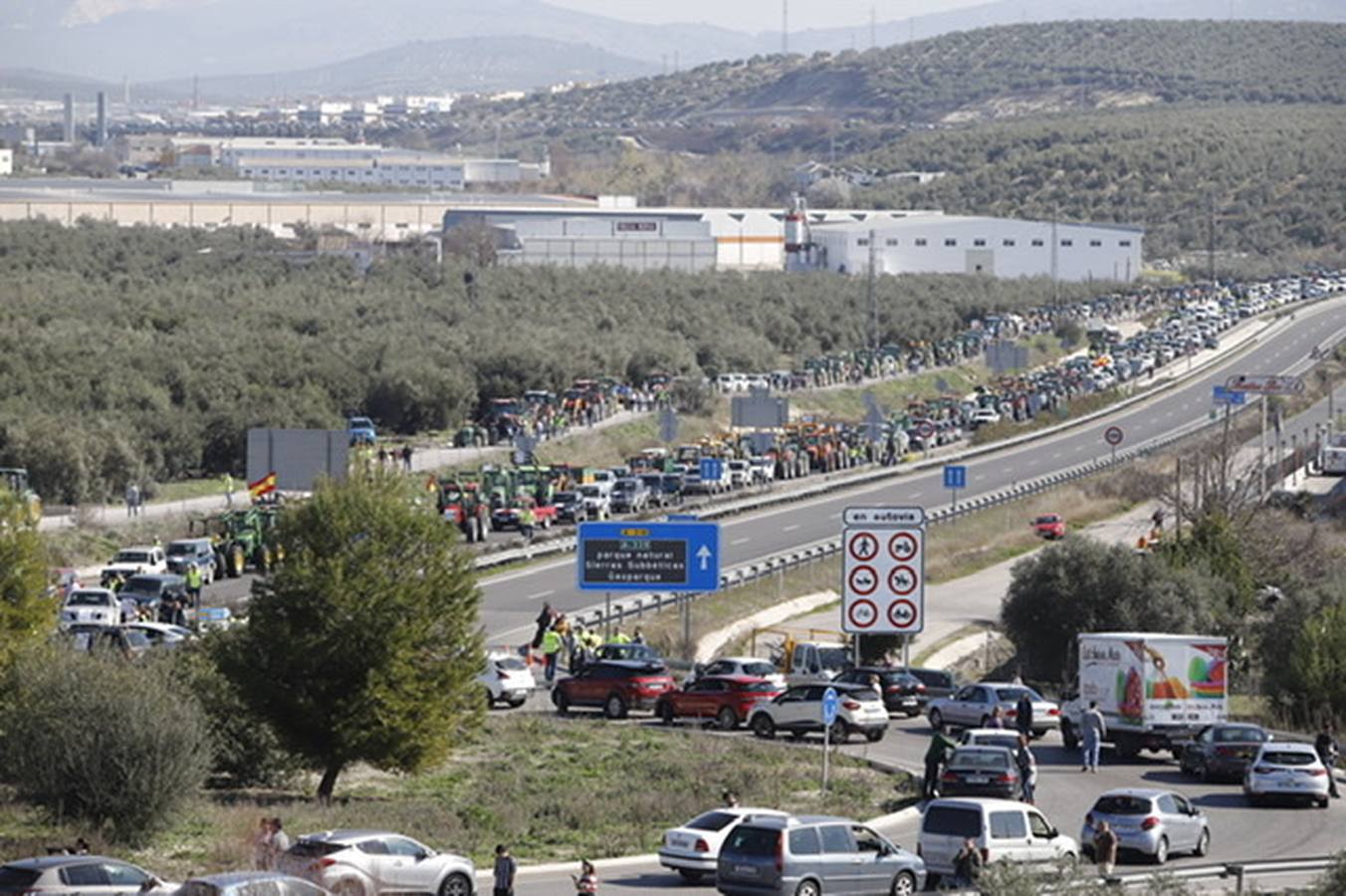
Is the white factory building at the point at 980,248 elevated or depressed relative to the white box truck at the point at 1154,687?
elevated

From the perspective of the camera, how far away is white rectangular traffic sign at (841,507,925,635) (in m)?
33.4

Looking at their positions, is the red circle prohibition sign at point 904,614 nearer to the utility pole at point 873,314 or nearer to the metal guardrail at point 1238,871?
the metal guardrail at point 1238,871

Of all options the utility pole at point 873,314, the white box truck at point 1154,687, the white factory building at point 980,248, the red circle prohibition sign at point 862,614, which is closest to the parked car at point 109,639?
the red circle prohibition sign at point 862,614

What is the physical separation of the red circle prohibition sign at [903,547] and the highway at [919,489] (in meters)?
14.1

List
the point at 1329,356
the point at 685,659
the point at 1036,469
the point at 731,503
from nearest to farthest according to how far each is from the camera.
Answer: the point at 685,659 < the point at 731,503 < the point at 1036,469 < the point at 1329,356

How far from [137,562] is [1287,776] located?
85.7 feet

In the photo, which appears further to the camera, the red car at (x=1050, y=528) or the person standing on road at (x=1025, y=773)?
the red car at (x=1050, y=528)

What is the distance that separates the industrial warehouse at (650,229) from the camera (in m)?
152

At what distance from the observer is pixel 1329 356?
120 meters

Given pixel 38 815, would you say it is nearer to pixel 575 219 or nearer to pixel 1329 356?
pixel 1329 356

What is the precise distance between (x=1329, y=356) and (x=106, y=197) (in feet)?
254

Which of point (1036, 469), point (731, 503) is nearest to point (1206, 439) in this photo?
point (1036, 469)

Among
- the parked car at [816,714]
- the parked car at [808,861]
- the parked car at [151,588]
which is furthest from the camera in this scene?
the parked car at [151,588]

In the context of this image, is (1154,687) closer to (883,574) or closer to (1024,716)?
(1024,716)
